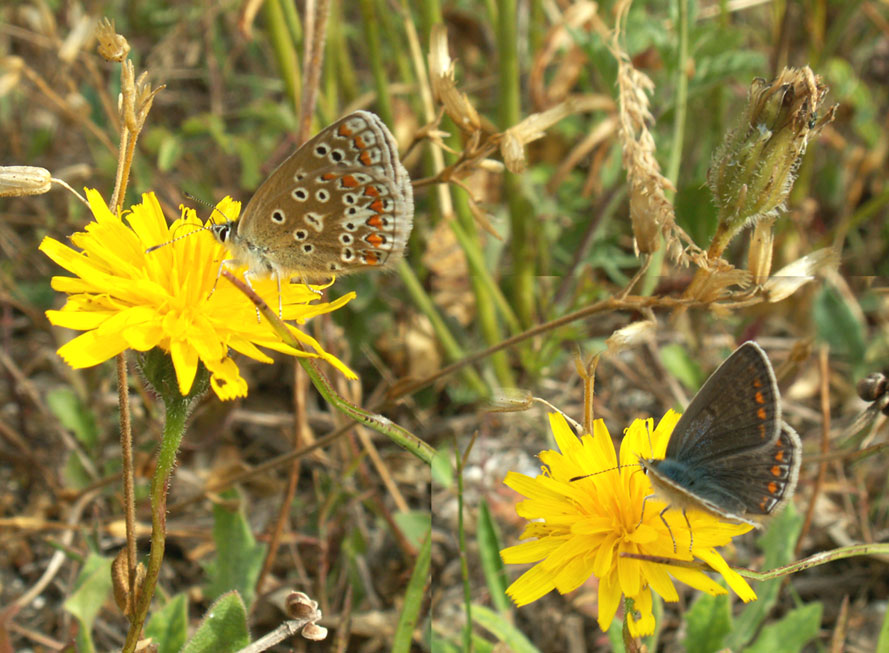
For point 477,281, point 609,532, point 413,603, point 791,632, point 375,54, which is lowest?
point 791,632

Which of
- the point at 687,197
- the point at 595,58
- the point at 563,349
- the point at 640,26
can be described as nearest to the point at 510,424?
the point at 563,349

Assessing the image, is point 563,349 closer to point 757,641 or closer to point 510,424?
point 510,424

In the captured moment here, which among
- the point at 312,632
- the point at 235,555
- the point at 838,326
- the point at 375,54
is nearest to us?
the point at 312,632

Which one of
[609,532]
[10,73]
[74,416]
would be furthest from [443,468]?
[10,73]

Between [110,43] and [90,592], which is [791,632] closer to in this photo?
[90,592]

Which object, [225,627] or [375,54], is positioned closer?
[225,627]

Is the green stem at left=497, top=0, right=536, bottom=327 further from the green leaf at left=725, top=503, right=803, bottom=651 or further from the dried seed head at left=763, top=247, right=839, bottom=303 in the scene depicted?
the dried seed head at left=763, top=247, right=839, bottom=303

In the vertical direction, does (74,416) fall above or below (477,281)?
below
